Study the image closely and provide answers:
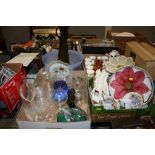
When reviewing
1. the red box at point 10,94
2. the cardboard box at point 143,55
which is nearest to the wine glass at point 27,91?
the red box at point 10,94

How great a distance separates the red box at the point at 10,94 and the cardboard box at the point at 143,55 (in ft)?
2.20

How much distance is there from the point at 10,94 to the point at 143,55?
2.47 feet

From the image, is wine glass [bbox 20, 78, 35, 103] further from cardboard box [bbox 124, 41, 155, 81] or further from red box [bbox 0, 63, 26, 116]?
cardboard box [bbox 124, 41, 155, 81]

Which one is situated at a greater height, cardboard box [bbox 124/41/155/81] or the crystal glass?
cardboard box [bbox 124/41/155/81]

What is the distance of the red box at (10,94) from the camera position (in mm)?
800

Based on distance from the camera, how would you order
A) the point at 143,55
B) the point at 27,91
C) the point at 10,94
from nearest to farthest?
the point at 10,94 < the point at 27,91 < the point at 143,55

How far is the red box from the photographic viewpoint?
2.62 ft

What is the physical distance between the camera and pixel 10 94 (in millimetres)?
838

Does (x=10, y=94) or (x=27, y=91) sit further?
(x=27, y=91)

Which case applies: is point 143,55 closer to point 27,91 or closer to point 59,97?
point 59,97

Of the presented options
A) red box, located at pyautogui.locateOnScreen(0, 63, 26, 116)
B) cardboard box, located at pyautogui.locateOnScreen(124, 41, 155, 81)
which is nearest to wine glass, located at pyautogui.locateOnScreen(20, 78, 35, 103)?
red box, located at pyautogui.locateOnScreen(0, 63, 26, 116)

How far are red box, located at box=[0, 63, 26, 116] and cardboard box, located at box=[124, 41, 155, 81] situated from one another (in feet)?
2.20

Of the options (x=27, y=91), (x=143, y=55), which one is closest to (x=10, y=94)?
(x=27, y=91)
